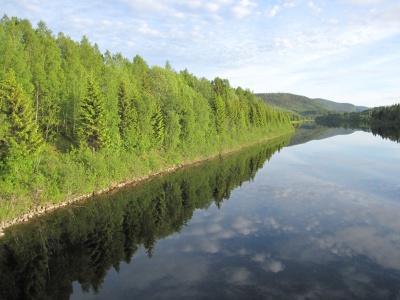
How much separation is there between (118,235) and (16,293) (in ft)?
35.0

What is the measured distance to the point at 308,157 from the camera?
3182 inches

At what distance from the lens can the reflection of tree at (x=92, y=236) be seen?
2247 cm

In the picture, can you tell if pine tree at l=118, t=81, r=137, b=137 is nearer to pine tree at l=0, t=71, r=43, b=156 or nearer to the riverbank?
the riverbank

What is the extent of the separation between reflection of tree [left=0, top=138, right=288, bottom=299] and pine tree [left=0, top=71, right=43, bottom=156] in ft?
27.4

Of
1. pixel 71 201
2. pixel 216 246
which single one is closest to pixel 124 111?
pixel 71 201

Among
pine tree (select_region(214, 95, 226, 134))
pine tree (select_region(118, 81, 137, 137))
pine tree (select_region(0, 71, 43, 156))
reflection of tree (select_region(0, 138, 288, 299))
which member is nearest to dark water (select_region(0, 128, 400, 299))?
reflection of tree (select_region(0, 138, 288, 299))

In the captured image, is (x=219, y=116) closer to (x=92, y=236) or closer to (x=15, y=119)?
(x=15, y=119)

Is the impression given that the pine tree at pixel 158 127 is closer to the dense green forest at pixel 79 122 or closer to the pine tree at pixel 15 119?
the dense green forest at pixel 79 122

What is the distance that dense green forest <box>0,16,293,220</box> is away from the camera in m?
33.4

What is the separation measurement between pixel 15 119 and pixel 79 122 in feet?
43.3

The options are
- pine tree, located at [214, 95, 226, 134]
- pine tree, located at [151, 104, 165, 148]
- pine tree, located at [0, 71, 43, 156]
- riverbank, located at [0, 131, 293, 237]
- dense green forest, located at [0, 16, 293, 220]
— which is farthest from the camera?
pine tree, located at [214, 95, 226, 134]

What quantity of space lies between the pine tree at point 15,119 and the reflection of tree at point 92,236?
8354 millimetres

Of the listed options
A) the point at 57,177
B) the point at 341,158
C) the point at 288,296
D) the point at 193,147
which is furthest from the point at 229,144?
the point at 288,296

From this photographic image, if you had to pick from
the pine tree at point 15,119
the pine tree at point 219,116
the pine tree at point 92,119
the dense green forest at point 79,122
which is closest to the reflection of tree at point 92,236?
the dense green forest at point 79,122
